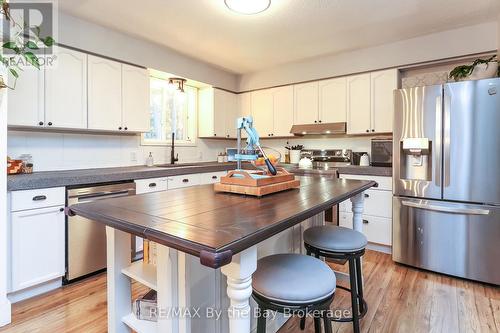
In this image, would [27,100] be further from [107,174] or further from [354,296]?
[354,296]

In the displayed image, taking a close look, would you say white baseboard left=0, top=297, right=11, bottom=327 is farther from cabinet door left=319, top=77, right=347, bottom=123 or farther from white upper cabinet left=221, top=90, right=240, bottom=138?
cabinet door left=319, top=77, right=347, bottom=123

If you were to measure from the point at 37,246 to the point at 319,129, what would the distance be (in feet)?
10.5

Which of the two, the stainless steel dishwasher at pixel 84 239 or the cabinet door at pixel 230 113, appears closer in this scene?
the stainless steel dishwasher at pixel 84 239

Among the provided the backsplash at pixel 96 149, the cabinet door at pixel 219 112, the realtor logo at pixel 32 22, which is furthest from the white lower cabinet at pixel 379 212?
the realtor logo at pixel 32 22

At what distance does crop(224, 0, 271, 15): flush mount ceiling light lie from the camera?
2223 millimetres

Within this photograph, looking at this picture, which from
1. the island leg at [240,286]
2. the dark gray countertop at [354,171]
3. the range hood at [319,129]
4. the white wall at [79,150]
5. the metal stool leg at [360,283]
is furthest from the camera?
the range hood at [319,129]

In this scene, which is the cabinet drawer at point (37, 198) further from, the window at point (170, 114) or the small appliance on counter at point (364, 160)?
the small appliance on counter at point (364, 160)

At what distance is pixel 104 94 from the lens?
2852 millimetres

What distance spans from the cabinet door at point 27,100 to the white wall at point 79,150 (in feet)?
0.88

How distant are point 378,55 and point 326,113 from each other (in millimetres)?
900

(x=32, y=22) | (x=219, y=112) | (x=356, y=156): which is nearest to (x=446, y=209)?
(x=356, y=156)

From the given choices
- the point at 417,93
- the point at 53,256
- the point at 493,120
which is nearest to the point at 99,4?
the point at 53,256

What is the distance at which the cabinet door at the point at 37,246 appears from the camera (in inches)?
78.2

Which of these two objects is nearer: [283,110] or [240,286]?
[240,286]
